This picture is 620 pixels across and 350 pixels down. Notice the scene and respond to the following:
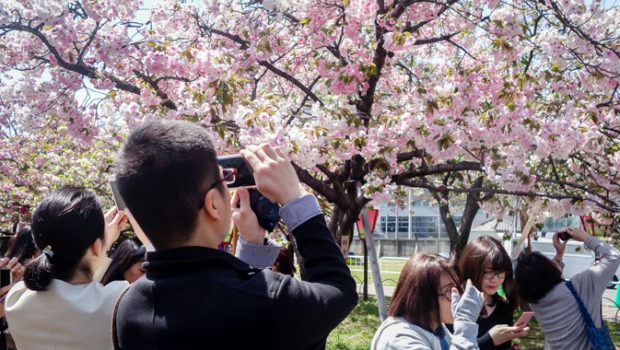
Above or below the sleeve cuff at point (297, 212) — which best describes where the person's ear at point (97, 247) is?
below

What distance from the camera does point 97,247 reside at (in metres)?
1.71

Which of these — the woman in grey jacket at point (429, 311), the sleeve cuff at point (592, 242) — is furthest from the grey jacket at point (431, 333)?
the sleeve cuff at point (592, 242)

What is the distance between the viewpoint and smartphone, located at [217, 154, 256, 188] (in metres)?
1.09

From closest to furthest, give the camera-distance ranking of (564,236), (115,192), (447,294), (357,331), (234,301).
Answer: (234,301)
(115,192)
(447,294)
(564,236)
(357,331)

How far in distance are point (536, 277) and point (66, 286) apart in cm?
259

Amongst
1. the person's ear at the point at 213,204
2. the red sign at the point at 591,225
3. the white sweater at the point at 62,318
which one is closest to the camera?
the person's ear at the point at 213,204

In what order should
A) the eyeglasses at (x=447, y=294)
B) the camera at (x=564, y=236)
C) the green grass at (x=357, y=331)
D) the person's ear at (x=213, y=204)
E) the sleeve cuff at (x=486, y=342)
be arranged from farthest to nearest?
the green grass at (x=357, y=331) → the camera at (x=564, y=236) → the sleeve cuff at (x=486, y=342) → the eyeglasses at (x=447, y=294) → the person's ear at (x=213, y=204)

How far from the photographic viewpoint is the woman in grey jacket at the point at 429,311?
1835 mm

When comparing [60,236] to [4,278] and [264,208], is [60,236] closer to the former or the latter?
[264,208]

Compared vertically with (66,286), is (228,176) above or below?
above

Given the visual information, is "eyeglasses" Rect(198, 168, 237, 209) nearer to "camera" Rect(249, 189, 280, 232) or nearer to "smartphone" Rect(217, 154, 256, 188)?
"smartphone" Rect(217, 154, 256, 188)

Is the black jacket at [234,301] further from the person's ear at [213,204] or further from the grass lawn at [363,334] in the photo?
the grass lawn at [363,334]

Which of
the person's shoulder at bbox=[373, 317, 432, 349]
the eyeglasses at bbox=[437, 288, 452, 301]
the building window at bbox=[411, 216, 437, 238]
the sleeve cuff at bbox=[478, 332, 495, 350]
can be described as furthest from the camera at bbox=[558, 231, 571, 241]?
the building window at bbox=[411, 216, 437, 238]

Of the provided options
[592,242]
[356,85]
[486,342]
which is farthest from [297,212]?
[356,85]
